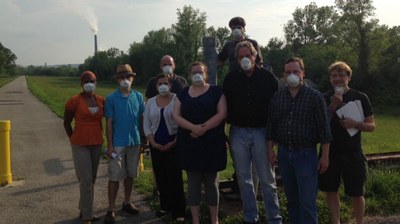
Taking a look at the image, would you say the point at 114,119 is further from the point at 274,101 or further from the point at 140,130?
the point at 274,101

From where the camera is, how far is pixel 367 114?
15.3 feet

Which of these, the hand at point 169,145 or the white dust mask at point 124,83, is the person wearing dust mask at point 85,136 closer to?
the white dust mask at point 124,83

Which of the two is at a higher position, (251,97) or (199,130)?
(251,97)

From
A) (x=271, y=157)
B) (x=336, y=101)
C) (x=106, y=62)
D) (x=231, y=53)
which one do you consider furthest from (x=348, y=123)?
(x=106, y=62)

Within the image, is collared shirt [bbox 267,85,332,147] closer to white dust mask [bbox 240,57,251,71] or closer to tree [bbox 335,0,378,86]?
white dust mask [bbox 240,57,251,71]

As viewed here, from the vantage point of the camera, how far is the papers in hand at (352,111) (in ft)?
15.2

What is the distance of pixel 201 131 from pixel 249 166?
0.68 meters

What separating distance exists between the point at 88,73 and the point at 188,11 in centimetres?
6659

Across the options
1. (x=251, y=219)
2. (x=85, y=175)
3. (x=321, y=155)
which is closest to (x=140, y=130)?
(x=85, y=175)

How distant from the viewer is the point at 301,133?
14.5 ft

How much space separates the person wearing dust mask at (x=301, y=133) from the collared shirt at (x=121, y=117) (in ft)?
6.15

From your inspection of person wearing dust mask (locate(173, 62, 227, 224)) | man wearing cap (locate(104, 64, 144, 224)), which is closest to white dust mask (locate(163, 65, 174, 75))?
man wearing cap (locate(104, 64, 144, 224))

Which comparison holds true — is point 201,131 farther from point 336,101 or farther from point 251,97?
point 336,101

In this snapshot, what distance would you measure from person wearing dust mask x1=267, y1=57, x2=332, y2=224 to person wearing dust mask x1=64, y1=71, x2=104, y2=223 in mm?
2146
